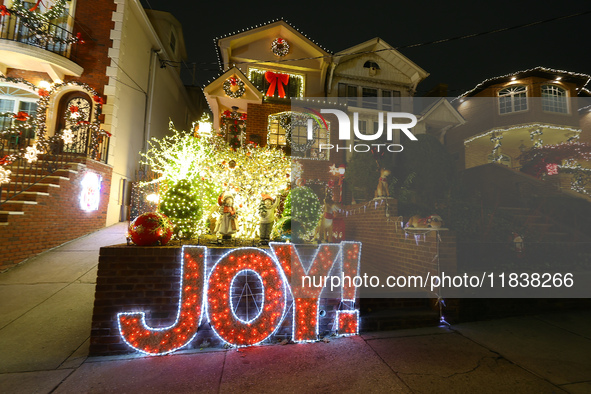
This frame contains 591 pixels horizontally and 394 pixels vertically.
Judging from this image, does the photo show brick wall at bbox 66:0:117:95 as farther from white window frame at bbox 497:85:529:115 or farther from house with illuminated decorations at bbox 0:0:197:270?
white window frame at bbox 497:85:529:115

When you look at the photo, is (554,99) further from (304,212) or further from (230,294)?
(230,294)

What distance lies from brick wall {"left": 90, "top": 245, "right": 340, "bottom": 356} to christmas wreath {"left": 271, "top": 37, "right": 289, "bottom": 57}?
12050 mm

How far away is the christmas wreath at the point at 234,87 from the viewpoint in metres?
10.4

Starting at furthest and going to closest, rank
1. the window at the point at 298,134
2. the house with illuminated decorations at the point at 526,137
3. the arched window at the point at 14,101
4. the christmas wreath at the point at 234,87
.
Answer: the window at the point at 298,134, the house with illuminated decorations at the point at 526,137, the christmas wreath at the point at 234,87, the arched window at the point at 14,101

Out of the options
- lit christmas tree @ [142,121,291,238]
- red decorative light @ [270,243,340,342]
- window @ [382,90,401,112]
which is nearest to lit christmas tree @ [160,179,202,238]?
lit christmas tree @ [142,121,291,238]

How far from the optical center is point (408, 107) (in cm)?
1587

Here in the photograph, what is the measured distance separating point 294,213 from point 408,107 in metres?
13.6

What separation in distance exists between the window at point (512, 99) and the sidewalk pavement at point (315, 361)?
1723 centimetres

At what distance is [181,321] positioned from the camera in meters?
3.59

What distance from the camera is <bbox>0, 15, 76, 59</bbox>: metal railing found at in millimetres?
9391

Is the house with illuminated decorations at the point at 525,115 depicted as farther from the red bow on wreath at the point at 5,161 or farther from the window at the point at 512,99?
the red bow on wreath at the point at 5,161

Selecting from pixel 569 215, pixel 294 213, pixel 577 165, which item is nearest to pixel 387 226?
pixel 294 213

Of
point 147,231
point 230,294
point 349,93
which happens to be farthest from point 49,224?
point 349,93

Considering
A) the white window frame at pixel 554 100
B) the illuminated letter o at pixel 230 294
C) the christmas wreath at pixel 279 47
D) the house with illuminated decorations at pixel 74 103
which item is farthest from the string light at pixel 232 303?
the white window frame at pixel 554 100
